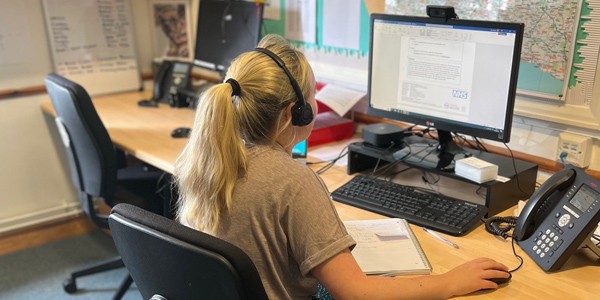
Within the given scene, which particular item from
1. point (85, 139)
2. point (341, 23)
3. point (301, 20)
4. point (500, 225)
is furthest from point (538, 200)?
point (85, 139)

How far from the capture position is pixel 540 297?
1.12 metres

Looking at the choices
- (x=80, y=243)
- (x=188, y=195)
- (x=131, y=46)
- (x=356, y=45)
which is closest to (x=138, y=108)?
(x=131, y=46)

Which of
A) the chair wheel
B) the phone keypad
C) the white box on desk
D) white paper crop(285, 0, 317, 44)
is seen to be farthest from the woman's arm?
the chair wheel

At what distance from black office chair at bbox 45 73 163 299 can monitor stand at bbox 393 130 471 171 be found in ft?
3.56

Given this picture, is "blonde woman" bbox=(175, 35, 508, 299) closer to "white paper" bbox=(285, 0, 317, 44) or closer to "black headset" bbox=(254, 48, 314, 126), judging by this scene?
"black headset" bbox=(254, 48, 314, 126)

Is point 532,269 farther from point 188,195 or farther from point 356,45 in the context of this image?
point 356,45

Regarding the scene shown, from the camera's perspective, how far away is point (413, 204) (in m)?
1.52

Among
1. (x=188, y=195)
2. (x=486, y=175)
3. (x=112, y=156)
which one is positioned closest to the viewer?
(x=188, y=195)

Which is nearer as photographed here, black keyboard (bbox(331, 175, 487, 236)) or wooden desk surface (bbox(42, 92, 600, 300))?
wooden desk surface (bbox(42, 92, 600, 300))

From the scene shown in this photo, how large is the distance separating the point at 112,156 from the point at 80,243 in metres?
0.98

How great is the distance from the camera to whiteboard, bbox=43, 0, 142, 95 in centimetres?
278

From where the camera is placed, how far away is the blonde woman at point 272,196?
1.07 m

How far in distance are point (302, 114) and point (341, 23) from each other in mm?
1184

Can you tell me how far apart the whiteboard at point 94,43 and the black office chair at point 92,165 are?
614 mm
